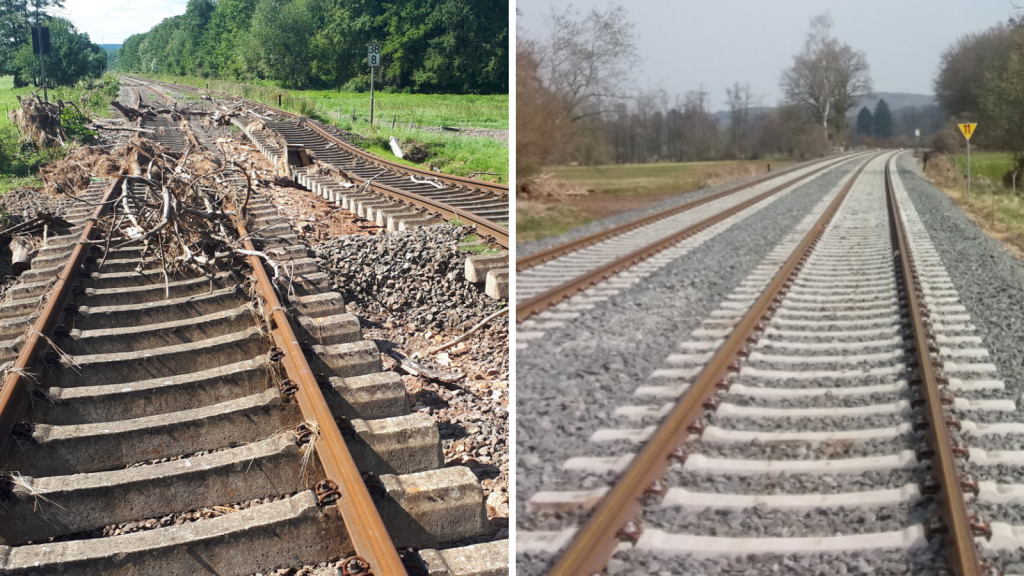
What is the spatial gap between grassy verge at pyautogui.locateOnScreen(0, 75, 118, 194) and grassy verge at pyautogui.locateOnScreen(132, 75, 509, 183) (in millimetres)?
4489

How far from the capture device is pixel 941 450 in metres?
2.11

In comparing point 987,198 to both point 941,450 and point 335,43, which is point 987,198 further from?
point 335,43

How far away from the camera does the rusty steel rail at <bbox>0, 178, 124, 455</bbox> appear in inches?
103

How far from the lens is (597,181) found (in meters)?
1.54

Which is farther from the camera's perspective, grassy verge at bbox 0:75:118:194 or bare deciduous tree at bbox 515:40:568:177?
grassy verge at bbox 0:75:118:194

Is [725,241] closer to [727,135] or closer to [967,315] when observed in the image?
[967,315]

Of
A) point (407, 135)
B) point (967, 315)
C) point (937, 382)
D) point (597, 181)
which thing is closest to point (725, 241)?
point (967, 315)

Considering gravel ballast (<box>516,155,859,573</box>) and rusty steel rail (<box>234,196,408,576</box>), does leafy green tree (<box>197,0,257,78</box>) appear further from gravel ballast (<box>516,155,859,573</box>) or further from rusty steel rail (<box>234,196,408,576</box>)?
rusty steel rail (<box>234,196,408,576</box>)

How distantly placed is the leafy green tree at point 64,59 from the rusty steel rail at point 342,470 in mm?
11649

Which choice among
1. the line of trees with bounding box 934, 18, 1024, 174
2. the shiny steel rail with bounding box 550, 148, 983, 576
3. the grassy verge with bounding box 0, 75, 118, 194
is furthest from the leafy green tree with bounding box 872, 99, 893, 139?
the grassy verge with bounding box 0, 75, 118, 194

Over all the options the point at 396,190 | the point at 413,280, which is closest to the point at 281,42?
the point at 396,190

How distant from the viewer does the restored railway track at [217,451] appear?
193cm

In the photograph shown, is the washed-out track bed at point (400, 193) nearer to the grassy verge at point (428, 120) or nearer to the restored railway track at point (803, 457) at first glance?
the grassy verge at point (428, 120)

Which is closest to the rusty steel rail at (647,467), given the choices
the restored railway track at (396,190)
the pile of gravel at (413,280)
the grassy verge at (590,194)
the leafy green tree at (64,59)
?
the grassy verge at (590,194)
